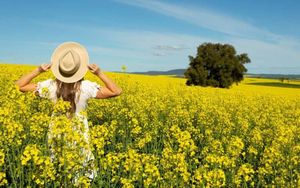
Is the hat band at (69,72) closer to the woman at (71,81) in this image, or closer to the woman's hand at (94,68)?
the woman at (71,81)

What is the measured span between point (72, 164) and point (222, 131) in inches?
210

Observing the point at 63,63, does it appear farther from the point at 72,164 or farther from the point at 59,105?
the point at 72,164

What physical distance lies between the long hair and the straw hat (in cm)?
14

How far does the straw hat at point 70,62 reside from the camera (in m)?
4.74

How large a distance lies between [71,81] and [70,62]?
0.70 ft

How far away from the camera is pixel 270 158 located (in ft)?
17.3

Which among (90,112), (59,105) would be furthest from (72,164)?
(90,112)

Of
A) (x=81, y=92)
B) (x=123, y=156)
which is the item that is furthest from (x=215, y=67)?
(x=123, y=156)

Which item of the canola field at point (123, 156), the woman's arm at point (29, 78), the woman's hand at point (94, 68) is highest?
the woman's hand at point (94, 68)

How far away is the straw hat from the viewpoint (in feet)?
15.6

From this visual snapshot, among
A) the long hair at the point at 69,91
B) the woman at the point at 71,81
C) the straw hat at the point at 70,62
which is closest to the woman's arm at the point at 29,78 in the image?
the woman at the point at 71,81

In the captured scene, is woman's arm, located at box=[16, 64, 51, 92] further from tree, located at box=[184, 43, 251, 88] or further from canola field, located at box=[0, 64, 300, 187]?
tree, located at box=[184, 43, 251, 88]

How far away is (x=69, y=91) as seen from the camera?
16.1ft

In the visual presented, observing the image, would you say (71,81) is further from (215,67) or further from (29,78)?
(215,67)
